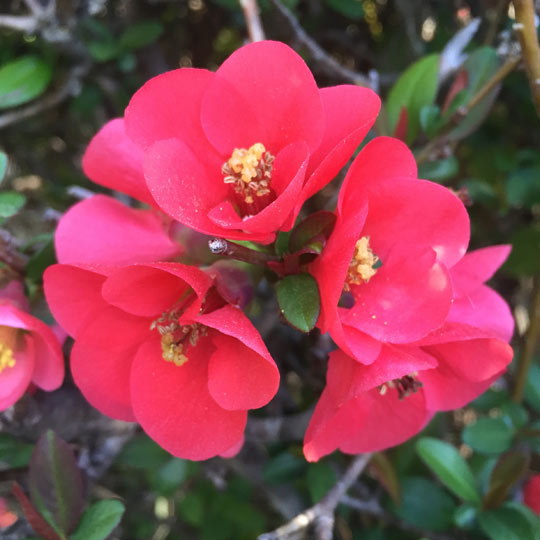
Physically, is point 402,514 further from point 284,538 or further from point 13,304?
point 13,304

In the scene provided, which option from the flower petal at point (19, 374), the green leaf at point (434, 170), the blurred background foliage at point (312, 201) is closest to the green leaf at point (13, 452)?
the blurred background foliage at point (312, 201)

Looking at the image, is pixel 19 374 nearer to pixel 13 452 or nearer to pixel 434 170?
pixel 13 452

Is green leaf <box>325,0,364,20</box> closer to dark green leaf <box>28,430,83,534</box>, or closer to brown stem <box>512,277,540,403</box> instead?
brown stem <box>512,277,540,403</box>

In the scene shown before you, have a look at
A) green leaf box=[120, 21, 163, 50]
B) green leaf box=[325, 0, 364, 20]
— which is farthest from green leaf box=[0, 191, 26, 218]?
green leaf box=[325, 0, 364, 20]

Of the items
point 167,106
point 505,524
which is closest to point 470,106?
point 167,106

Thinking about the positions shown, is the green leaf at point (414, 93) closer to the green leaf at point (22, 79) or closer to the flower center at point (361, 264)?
the flower center at point (361, 264)
